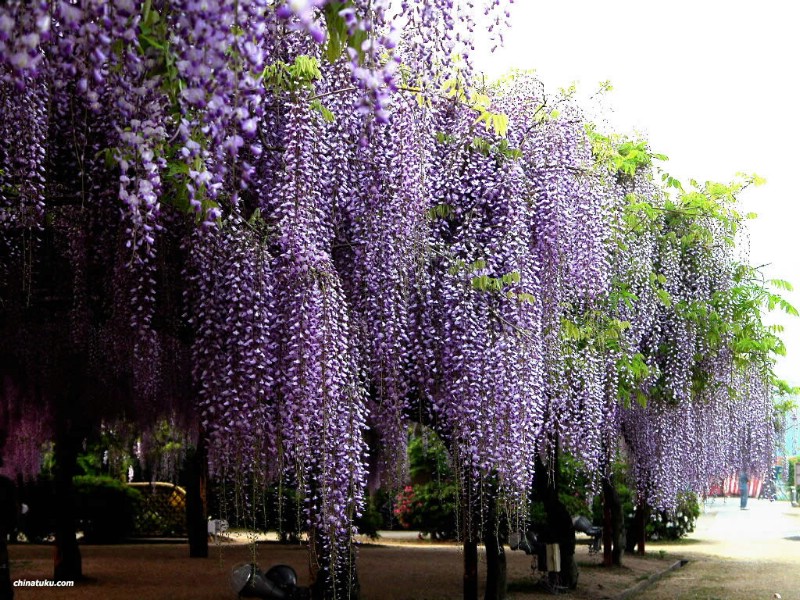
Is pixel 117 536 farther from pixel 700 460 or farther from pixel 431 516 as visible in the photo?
pixel 700 460

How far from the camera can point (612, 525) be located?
16.1 metres

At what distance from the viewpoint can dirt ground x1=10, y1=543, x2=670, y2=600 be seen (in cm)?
1182

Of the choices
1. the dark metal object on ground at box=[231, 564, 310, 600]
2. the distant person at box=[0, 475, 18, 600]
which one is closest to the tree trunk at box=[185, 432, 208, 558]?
the dark metal object on ground at box=[231, 564, 310, 600]

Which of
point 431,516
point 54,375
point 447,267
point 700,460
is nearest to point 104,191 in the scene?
point 447,267

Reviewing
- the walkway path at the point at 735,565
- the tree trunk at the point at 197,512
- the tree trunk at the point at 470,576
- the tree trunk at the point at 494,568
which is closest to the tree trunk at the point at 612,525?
the walkway path at the point at 735,565

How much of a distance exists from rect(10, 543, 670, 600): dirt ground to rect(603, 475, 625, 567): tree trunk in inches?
10.5

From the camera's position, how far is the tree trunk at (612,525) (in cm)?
1582

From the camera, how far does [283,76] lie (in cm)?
627

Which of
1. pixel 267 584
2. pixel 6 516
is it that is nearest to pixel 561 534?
pixel 267 584

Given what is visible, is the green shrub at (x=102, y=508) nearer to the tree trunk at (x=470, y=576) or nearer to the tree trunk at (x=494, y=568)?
the tree trunk at (x=494, y=568)

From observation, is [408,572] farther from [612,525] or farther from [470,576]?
[470,576]

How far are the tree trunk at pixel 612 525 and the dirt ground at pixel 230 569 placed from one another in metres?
0.27

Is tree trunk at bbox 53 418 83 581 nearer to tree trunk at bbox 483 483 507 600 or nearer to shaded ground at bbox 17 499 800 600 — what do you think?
shaded ground at bbox 17 499 800 600

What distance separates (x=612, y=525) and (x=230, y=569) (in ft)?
19.9
